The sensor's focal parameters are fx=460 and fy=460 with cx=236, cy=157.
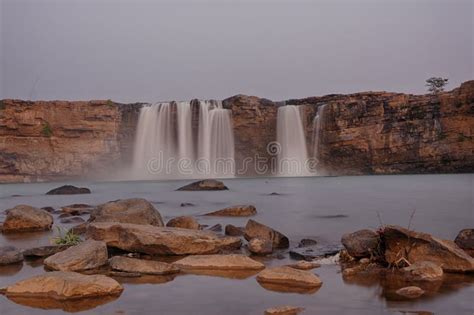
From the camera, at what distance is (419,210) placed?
1794 cm

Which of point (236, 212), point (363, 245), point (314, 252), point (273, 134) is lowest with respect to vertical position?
point (236, 212)

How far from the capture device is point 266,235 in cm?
988

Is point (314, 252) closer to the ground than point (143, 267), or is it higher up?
closer to the ground

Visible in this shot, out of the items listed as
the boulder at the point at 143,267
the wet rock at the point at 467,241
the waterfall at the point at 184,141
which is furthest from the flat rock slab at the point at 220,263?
the waterfall at the point at 184,141

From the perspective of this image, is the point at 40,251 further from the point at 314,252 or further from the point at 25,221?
the point at 314,252

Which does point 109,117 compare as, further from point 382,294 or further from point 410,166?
point 382,294

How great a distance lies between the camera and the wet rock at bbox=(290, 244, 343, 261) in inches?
339

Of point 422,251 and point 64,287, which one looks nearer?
point 64,287

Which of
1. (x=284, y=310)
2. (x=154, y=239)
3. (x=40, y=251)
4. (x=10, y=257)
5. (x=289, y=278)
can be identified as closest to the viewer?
(x=284, y=310)

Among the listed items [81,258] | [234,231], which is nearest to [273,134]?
[234,231]

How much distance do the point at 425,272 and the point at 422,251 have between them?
27.6 inches

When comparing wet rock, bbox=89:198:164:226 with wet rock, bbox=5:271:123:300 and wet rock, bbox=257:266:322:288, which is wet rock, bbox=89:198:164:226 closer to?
wet rock, bbox=5:271:123:300

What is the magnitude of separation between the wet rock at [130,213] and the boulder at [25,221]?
215cm

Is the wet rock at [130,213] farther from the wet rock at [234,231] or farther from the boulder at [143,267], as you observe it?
the boulder at [143,267]
